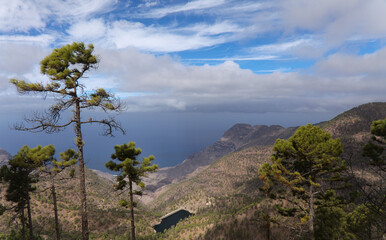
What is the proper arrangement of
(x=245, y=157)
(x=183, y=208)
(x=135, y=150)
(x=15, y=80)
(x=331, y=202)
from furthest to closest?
(x=245, y=157) → (x=183, y=208) → (x=135, y=150) → (x=331, y=202) → (x=15, y=80)

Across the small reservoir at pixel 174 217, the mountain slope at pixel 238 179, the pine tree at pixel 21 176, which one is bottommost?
the small reservoir at pixel 174 217

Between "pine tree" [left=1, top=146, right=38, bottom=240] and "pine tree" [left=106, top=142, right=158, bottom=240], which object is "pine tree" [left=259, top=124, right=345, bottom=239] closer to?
"pine tree" [left=106, top=142, right=158, bottom=240]

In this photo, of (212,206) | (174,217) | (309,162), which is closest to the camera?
(309,162)

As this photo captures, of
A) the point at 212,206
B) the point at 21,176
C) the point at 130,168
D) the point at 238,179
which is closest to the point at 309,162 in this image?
the point at 130,168

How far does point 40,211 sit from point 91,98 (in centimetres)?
7029

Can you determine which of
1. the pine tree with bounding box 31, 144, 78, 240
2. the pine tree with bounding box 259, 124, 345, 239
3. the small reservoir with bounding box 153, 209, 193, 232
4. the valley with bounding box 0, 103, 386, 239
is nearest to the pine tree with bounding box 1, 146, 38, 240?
the pine tree with bounding box 31, 144, 78, 240

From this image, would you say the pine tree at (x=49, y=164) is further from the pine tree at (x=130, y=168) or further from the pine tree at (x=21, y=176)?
the pine tree at (x=130, y=168)

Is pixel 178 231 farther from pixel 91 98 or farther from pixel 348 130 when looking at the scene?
pixel 348 130

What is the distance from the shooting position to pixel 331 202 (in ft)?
56.7

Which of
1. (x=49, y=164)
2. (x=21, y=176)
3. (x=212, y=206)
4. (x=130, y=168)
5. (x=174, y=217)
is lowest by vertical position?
(x=174, y=217)

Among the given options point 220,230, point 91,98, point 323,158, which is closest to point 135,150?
point 91,98

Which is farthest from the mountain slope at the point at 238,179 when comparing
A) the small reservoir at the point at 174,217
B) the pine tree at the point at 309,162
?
the pine tree at the point at 309,162

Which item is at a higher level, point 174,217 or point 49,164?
point 49,164

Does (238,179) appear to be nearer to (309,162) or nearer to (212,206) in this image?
(212,206)
